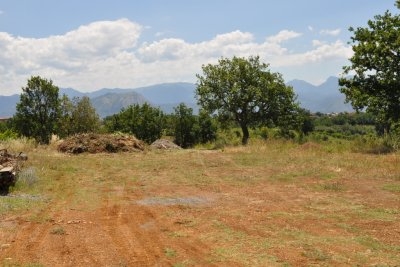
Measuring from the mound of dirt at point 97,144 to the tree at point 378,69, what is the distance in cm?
1397

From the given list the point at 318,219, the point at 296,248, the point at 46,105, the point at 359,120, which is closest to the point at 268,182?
the point at 318,219

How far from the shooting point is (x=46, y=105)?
124ft

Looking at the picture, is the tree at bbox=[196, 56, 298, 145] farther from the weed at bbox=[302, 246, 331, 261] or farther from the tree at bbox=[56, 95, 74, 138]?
the weed at bbox=[302, 246, 331, 261]

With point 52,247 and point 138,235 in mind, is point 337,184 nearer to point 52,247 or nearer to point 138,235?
point 138,235

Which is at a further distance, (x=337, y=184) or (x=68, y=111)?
(x=68, y=111)

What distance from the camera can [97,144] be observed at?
2688 cm

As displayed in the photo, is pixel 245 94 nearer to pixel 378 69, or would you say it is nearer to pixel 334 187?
pixel 378 69

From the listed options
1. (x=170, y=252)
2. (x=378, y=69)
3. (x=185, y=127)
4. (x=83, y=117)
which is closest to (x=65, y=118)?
(x=83, y=117)

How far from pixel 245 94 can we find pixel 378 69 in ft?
39.0

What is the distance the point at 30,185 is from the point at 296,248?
9.98 metres

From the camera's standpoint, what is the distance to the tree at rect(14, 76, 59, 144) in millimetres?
36812

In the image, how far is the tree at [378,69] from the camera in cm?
2383

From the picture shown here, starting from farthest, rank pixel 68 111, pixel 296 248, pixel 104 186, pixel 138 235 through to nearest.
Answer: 1. pixel 68 111
2. pixel 104 186
3. pixel 138 235
4. pixel 296 248

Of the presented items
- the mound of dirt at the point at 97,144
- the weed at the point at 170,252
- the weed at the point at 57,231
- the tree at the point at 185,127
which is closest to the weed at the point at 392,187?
Result: the weed at the point at 170,252
